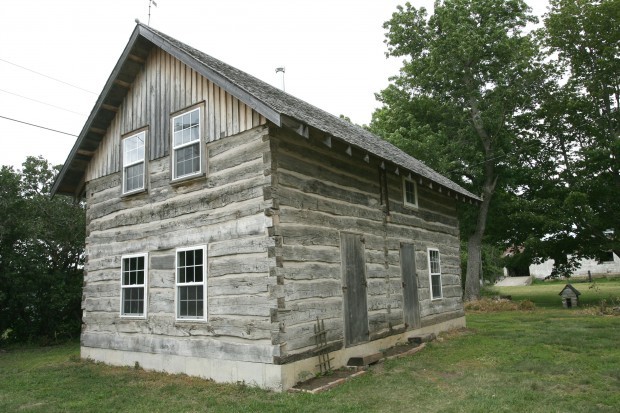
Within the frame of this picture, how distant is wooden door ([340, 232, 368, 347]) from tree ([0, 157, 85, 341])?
12544 millimetres

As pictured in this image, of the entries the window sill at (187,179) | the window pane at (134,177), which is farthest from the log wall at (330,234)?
the window pane at (134,177)

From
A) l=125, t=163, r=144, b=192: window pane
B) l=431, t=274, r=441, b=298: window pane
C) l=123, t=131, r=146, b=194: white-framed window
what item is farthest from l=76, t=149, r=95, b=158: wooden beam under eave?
l=431, t=274, r=441, b=298: window pane

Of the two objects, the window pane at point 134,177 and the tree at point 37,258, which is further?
the tree at point 37,258

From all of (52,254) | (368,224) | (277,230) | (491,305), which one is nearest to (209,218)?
(277,230)

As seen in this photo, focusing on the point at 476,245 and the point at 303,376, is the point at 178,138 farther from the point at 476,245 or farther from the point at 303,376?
the point at 476,245

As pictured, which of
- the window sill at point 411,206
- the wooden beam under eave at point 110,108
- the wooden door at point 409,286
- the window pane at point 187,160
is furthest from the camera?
the window sill at point 411,206

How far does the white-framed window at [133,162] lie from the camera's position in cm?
1231

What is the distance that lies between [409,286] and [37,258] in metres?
14.2

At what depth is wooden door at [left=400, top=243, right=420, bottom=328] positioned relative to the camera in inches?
526

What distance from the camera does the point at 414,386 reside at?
873cm

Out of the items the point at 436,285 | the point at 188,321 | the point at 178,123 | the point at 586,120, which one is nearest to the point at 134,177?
the point at 178,123

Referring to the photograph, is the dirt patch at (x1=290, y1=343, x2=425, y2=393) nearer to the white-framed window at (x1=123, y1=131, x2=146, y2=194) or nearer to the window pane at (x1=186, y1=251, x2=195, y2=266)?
the window pane at (x1=186, y1=251, x2=195, y2=266)

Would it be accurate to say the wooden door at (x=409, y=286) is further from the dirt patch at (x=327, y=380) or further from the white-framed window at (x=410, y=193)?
the dirt patch at (x=327, y=380)

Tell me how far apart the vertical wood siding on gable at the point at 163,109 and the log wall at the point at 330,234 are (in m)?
1.30
